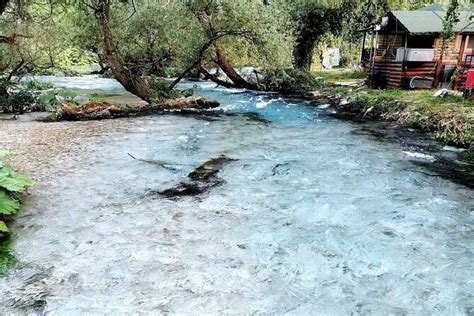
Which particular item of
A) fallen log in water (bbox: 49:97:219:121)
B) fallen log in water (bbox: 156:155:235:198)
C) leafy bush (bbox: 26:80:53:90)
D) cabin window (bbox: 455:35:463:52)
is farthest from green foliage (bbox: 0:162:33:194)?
cabin window (bbox: 455:35:463:52)

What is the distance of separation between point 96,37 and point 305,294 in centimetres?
1606

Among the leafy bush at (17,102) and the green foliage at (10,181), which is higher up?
the green foliage at (10,181)

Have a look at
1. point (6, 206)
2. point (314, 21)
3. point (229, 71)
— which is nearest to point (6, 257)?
point (6, 206)

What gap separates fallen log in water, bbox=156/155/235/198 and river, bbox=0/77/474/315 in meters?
0.15

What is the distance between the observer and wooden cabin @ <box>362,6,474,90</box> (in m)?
17.8

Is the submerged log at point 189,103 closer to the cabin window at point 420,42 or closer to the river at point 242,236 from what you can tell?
the river at point 242,236

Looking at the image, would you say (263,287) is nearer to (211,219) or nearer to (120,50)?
(211,219)

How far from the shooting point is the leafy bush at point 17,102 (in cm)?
1490

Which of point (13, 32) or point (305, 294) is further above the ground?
point (13, 32)

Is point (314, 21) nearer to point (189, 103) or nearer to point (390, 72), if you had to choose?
point (390, 72)

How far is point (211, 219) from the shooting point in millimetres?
5418

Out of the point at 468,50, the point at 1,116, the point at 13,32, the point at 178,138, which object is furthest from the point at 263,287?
the point at 468,50

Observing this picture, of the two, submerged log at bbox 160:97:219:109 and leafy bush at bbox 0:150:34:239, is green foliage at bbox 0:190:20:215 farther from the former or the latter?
submerged log at bbox 160:97:219:109

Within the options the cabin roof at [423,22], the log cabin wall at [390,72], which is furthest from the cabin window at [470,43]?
the log cabin wall at [390,72]
